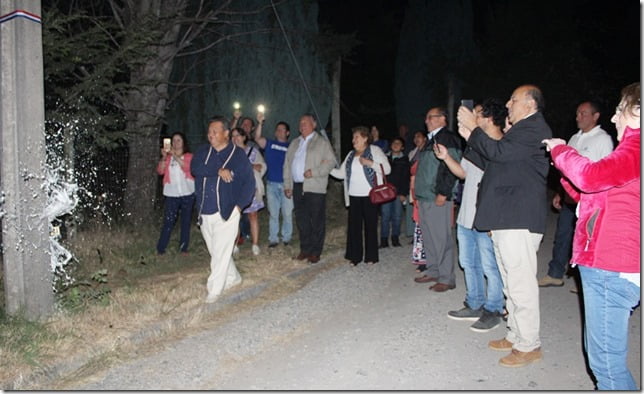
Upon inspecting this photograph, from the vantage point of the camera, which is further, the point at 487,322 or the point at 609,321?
the point at 487,322

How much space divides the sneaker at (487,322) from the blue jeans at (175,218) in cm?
491

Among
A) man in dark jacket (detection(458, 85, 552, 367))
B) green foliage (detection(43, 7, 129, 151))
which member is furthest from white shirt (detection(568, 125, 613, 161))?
green foliage (detection(43, 7, 129, 151))

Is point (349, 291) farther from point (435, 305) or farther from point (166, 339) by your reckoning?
point (166, 339)

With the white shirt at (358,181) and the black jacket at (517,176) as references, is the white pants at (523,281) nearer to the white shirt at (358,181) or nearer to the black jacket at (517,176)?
the black jacket at (517,176)

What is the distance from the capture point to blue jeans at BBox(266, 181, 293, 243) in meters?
9.62

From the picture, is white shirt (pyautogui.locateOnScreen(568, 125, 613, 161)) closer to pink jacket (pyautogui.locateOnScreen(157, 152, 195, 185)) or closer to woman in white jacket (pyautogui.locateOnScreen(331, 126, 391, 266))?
woman in white jacket (pyautogui.locateOnScreen(331, 126, 391, 266))

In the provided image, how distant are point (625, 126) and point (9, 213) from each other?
4.90 metres

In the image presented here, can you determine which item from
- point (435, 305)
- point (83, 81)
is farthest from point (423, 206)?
point (83, 81)

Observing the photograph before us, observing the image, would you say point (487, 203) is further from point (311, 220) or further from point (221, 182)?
point (311, 220)

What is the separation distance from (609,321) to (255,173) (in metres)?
6.59

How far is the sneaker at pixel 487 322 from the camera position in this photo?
5.62 meters

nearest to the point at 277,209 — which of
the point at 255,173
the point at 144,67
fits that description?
the point at 255,173

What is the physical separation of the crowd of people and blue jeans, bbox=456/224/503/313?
1cm

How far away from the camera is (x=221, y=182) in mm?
6633
